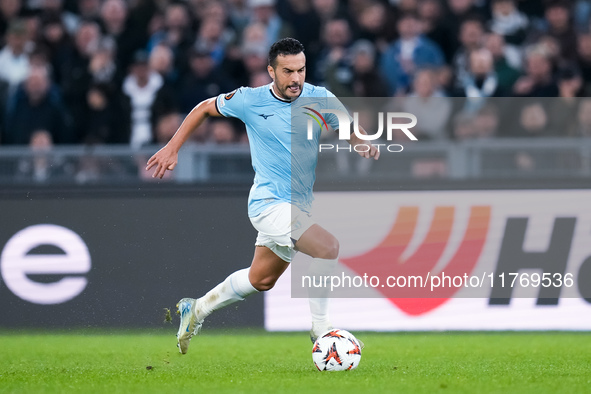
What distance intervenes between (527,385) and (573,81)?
15.3 feet

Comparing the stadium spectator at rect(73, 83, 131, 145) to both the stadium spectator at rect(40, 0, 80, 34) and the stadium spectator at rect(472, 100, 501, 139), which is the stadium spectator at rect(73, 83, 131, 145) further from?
the stadium spectator at rect(472, 100, 501, 139)

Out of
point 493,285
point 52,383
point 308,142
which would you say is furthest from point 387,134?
point 52,383

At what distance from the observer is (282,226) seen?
668 cm

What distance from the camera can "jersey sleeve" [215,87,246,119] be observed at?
688 centimetres

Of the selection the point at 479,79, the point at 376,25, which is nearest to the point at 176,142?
the point at 479,79

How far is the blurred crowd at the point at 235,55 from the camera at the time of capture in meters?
10.1

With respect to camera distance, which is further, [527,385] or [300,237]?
[300,237]

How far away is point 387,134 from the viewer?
8.93 metres

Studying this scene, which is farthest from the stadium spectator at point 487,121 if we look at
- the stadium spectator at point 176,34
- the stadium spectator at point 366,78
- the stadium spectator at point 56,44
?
the stadium spectator at point 56,44

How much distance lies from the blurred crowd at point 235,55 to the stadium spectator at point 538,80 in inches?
0.6

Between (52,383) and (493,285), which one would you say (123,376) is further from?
(493,285)

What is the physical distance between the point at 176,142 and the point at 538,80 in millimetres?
4376

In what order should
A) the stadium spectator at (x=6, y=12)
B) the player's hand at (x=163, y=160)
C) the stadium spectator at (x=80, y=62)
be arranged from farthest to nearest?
the stadium spectator at (x=6, y=12)
the stadium spectator at (x=80, y=62)
the player's hand at (x=163, y=160)

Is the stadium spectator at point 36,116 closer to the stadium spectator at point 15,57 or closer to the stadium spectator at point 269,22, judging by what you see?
the stadium spectator at point 15,57
